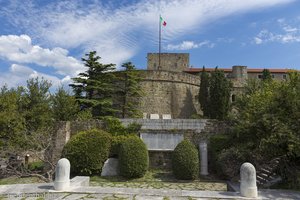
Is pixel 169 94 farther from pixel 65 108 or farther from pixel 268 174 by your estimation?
pixel 268 174

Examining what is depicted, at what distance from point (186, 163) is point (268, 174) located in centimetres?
332

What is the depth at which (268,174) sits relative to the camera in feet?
32.5

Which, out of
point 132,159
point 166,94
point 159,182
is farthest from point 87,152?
point 166,94

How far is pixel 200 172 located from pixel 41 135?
840 cm

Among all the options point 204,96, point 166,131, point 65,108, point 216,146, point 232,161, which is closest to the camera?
point 232,161

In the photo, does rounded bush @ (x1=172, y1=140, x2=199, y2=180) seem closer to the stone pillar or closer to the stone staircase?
the stone pillar

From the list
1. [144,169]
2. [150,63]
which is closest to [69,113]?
[144,169]

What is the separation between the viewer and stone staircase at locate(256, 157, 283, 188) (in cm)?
913

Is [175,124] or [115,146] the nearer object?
[115,146]

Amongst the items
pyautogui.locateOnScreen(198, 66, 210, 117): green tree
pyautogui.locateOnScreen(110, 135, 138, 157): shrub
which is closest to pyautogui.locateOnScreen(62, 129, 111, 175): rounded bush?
pyautogui.locateOnScreen(110, 135, 138, 157): shrub

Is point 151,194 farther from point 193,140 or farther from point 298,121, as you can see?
point 193,140

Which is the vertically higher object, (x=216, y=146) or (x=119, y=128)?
(x=119, y=128)

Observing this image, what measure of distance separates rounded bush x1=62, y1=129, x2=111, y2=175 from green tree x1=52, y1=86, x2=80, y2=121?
26.0 ft

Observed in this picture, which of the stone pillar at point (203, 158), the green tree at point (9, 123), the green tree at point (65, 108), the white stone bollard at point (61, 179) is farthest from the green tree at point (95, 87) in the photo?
the white stone bollard at point (61, 179)
